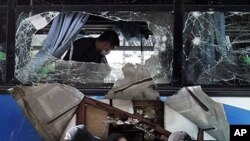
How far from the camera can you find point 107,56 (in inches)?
190

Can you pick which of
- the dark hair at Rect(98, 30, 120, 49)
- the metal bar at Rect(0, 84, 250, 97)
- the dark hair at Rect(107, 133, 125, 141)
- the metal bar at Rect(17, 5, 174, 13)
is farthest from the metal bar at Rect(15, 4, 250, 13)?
the dark hair at Rect(107, 133, 125, 141)

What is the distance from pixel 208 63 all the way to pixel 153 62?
Result: 458mm

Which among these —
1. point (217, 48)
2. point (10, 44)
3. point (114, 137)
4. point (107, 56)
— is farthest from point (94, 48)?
point (217, 48)

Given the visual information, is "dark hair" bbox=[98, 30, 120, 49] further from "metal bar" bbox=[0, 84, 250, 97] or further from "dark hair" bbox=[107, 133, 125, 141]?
"dark hair" bbox=[107, 133, 125, 141]

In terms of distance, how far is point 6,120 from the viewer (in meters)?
4.68

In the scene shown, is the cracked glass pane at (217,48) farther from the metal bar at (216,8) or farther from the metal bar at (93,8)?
the metal bar at (93,8)

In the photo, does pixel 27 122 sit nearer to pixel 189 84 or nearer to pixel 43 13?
pixel 43 13

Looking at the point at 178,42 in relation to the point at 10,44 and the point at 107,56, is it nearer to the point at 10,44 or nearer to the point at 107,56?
the point at 107,56

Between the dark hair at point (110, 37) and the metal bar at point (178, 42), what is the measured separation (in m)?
0.50

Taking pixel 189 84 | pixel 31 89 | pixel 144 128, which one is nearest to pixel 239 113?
pixel 189 84

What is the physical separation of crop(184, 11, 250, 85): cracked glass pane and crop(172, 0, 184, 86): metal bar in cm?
4

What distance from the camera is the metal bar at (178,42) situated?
473 cm

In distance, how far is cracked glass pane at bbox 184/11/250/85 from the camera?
4.77 metres

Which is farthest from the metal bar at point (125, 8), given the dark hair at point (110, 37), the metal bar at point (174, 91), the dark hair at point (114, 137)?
the dark hair at point (114, 137)
